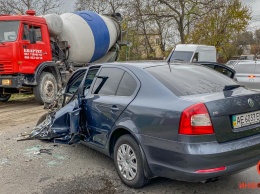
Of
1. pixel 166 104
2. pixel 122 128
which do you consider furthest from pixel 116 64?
pixel 166 104

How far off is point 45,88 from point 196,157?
8.50 m

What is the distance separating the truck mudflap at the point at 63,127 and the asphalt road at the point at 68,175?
266 mm

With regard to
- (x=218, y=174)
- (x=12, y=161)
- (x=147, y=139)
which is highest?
(x=147, y=139)

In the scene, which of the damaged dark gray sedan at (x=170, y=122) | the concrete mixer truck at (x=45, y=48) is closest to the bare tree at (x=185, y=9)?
the concrete mixer truck at (x=45, y=48)

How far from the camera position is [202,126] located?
122 inches

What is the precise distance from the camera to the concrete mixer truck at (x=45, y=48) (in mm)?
9805

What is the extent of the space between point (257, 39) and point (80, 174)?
5881 centimetres

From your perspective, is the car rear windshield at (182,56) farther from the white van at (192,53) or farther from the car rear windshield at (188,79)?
the car rear windshield at (188,79)

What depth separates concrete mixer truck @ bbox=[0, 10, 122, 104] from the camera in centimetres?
980

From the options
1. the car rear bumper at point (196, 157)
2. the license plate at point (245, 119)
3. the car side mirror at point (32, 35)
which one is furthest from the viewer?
the car side mirror at point (32, 35)

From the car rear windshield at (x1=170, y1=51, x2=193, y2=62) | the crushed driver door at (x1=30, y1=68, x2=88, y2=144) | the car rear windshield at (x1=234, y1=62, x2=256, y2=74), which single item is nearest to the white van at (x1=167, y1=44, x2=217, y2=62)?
the car rear windshield at (x1=170, y1=51, x2=193, y2=62)

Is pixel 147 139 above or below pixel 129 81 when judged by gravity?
below

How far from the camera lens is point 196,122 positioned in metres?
3.09

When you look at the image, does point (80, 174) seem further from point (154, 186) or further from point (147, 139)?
point (147, 139)
